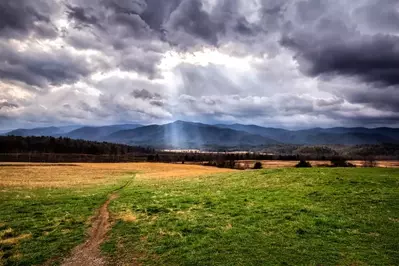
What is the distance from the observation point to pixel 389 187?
25406 mm

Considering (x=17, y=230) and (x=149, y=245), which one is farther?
(x=17, y=230)

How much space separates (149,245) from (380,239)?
12.4 metres

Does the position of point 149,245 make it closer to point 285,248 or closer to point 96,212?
point 285,248

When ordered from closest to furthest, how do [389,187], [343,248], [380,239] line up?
[343,248], [380,239], [389,187]

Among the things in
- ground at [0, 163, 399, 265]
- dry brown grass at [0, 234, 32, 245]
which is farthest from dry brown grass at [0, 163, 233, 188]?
dry brown grass at [0, 234, 32, 245]

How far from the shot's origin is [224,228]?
1689 centimetres

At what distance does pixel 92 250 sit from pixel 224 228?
777 centimetres

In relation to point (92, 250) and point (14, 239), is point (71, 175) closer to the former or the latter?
point (14, 239)

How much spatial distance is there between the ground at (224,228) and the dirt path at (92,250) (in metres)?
0.16

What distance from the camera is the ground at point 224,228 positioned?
42.7ft

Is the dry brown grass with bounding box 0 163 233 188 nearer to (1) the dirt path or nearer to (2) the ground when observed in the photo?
(2) the ground

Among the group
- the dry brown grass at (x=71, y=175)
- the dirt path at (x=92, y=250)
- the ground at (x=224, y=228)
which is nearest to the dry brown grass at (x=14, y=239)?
the ground at (x=224, y=228)

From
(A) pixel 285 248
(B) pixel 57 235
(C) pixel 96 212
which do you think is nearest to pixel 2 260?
(B) pixel 57 235

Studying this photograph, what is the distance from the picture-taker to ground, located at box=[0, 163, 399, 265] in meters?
13.0
